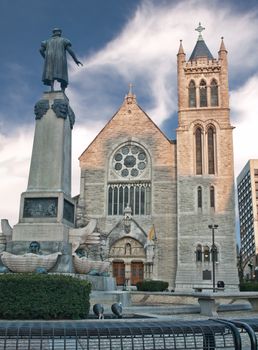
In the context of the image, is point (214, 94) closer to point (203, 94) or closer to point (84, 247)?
point (203, 94)

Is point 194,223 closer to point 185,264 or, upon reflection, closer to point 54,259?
point 185,264

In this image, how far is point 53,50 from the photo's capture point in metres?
16.7

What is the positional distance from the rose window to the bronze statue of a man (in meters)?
25.9

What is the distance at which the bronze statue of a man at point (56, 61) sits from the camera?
53.9ft

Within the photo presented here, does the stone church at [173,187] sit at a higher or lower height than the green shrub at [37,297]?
higher

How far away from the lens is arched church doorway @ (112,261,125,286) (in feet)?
131

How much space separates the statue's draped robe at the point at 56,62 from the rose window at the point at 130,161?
25946 millimetres

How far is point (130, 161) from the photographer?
140 feet

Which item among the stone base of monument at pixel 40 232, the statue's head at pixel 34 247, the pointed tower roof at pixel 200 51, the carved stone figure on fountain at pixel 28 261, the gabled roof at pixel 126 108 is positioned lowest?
the carved stone figure on fountain at pixel 28 261

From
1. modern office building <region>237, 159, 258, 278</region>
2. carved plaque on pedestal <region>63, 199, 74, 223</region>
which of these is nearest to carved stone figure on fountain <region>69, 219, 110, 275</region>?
carved plaque on pedestal <region>63, 199, 74, 223</region>

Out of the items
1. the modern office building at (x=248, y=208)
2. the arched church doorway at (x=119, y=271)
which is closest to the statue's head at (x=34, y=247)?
the arched church doorway at (x=119, y=271)

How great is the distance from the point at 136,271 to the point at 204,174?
10.7m

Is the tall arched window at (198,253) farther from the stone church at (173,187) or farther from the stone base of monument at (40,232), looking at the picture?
the stone base of monument at (40,232)

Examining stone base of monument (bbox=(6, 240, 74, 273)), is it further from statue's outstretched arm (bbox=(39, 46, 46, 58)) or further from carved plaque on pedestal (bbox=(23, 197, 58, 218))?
statue's outstretched arm (bbox=(39, 46, 46, 58))
